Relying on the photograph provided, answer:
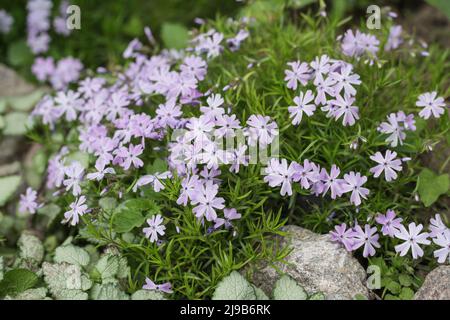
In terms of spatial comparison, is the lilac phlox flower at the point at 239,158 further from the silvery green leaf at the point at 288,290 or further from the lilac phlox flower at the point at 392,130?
the lilac phlox flower at the point at 392,130

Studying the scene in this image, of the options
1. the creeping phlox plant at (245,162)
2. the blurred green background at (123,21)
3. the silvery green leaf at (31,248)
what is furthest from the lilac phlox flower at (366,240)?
the blurred green background at (123,21)

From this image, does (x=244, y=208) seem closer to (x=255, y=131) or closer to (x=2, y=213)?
(x=255, y=131)

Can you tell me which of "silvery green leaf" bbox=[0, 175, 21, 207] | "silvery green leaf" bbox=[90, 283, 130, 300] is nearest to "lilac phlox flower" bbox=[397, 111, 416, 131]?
"silvery green leaf" bbox=[90, 283, 130, 300]

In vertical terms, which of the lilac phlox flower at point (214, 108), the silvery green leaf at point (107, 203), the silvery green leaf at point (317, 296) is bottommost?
the silvery green leaf at point (317, 296)

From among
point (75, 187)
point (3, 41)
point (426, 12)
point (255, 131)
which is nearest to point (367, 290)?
point (255, 131)

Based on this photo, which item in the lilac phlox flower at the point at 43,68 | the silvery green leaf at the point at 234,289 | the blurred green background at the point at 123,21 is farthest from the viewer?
the blurred green background at the point at 123,21

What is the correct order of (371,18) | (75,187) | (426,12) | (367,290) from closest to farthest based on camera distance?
(367,290) → (75,187) → (371,18) → (426,12)

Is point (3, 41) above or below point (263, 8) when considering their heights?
below
